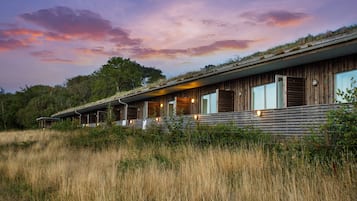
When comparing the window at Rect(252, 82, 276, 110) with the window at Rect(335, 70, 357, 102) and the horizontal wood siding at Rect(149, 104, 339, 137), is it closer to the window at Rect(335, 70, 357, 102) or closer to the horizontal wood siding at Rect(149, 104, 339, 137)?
the horizontal wood siding at Rect(149, 104, 339, 137)

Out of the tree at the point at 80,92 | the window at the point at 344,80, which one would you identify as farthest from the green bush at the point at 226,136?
the tree at the point at 80,92

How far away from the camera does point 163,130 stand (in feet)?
49.6

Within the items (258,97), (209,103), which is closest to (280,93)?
(258,97)

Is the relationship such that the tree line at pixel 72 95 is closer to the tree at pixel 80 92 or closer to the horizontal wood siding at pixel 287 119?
the tree at pixel 80 92

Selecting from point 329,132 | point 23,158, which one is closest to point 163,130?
point 23,158

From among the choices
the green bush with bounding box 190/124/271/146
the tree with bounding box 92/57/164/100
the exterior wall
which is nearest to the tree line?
the tree with bounding box 92/57/164/100

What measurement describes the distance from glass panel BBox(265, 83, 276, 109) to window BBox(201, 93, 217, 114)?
3.51 m

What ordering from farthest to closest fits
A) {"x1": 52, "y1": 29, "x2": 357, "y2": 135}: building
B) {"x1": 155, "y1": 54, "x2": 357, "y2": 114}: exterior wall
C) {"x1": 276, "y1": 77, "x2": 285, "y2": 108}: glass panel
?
{"x1": 276, "y1": 77, "x2": 285, "y2": 108}: glass panel, {"x1": 155, "y1": 54, "x2": 357, "y2": 114}: exterior wall, {"x1": 52, "y1": 29, "x2": 357, "y2": 135}: building

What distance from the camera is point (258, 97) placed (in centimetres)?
1324

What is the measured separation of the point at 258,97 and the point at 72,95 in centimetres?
5683

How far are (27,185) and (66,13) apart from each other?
55.2 feet

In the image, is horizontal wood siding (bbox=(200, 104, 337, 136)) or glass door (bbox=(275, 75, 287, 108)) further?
glass door (bbox=(275, 75, 287, 108))

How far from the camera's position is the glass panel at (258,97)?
13.0 m

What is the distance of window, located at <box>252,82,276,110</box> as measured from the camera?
12.5 m
